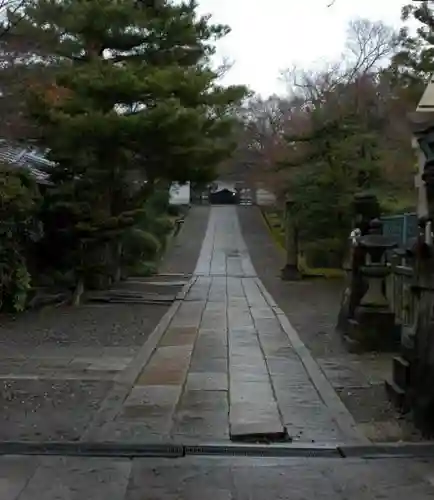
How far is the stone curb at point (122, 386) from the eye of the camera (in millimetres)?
7055

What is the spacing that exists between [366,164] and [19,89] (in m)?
12.7

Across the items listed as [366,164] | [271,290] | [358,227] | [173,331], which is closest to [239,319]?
[173,331]

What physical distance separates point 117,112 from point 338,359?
927 cm

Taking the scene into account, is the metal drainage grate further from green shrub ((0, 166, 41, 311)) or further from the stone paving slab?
green shrub ((0, 166, 41, 311))

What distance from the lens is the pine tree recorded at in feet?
58.1

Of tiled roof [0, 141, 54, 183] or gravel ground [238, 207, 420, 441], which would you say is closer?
gravel ground [238, 207, 420, 441]

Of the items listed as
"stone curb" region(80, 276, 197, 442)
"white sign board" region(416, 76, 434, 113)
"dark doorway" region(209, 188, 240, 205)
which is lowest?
"stone curb" region(80, 276, 197, 442)

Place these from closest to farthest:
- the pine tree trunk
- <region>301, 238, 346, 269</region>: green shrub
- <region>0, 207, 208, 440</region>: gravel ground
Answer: <region>0, 207, 208, 440</region>: gravel ground → the pine tree trunk → <region>301, 238, 346, 269</region>: green shrub

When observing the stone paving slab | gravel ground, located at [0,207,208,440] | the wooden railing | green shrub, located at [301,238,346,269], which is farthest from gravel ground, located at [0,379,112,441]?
green shrub, located at [301,238,346,269]

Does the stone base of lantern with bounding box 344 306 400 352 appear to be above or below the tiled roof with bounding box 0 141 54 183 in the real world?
below

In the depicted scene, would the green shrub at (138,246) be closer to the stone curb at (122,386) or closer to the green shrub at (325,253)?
the green shrub at (325,253)

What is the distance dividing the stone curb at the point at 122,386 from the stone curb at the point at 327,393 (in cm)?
199

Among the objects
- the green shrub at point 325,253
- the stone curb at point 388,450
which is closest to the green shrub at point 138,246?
the green shrub at point 325,253

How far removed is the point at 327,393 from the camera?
28.3 ft
